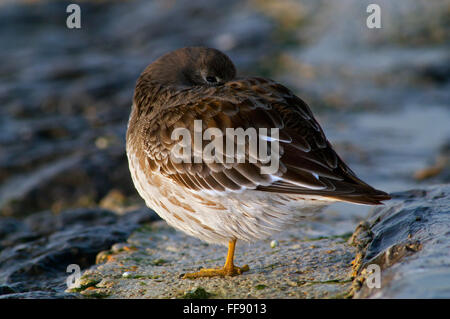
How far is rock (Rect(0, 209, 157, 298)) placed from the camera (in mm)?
6250

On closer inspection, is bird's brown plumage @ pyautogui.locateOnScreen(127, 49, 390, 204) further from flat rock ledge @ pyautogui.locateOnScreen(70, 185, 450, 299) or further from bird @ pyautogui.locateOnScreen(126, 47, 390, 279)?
flat rock ledge @ pyautogui.locateOnScreen(70, 185, 450, 299)

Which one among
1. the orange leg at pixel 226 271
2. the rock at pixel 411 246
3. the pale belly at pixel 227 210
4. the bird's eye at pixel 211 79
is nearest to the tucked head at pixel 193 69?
the bird's eye at pixel 211 79

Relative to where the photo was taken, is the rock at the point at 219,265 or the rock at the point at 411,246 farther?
the rock at the point at 219,265

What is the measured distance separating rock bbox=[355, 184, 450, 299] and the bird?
18.8 inches

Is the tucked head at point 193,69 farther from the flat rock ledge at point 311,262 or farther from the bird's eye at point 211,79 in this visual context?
the flat rock ledge at point 311,262

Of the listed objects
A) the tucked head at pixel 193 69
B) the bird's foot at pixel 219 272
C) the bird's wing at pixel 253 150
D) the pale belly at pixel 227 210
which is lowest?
the bird's foot at pixel 219 272

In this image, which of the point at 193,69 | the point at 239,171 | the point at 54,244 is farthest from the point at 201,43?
the point at 239,171

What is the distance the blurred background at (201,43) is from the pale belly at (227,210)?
355 centimetres

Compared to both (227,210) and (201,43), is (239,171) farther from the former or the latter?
(201,43)

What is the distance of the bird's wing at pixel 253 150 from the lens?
475cm

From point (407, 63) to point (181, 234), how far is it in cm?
897

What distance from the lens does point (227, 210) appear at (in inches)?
198

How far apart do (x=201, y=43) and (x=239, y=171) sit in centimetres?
1217

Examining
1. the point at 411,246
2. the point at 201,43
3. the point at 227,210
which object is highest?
the point at 201,43
